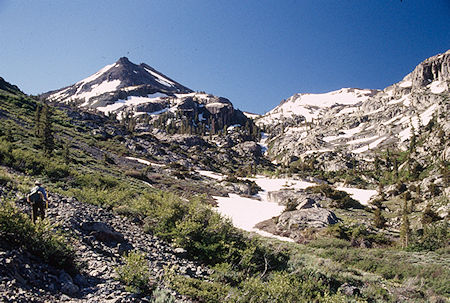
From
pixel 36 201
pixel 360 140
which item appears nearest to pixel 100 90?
pixel 360 140

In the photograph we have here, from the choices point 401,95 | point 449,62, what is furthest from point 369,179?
point 449,62

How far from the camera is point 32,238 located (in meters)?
5.47

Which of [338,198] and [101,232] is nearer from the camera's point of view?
[101,232]

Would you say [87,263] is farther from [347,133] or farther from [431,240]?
[347,133]

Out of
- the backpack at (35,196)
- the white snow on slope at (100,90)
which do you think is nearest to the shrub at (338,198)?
the backpack at (35,196)

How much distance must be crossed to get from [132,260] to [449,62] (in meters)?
180

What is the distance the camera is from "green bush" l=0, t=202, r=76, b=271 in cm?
524

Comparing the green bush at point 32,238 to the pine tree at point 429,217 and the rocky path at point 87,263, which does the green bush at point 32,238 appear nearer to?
the rocky path at point 87,263

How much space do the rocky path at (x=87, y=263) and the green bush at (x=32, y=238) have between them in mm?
221

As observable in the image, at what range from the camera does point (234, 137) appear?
425 feet

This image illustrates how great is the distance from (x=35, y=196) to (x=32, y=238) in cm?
234

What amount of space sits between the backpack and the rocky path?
85 centimetres

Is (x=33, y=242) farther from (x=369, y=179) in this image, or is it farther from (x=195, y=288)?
(x=369, y=179)

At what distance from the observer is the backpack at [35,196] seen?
7234 millimetres
